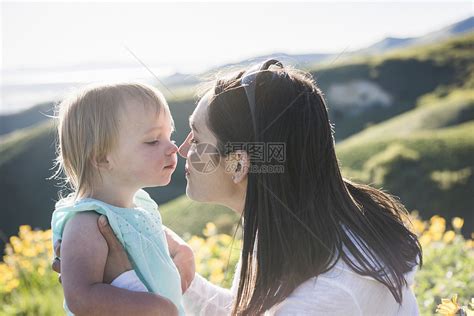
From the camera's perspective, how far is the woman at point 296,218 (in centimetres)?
207

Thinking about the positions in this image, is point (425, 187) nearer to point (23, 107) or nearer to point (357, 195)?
point (357, 195)

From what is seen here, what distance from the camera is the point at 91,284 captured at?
6.41 feet

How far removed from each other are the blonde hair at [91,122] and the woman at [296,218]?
0.26 meters

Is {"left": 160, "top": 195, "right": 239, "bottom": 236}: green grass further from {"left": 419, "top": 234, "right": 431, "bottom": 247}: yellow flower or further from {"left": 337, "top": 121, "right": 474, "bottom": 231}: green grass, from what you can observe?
{"left": 419, "top": 234, "right": 431, "bottom": 247}: yellow flower

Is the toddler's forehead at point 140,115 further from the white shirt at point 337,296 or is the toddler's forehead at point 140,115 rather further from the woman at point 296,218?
→ the white shirt at point 337,296

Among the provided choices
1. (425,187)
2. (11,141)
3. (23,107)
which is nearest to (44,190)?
(11,141)

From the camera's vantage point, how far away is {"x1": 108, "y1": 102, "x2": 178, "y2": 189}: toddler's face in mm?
2207

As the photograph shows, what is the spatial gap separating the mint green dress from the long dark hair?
28 cm

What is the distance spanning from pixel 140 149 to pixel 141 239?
0.34 meters

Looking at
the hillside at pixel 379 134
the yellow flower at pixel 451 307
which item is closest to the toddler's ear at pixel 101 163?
the yellow flower at pixel 451 307

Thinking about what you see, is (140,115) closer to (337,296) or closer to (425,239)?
(337,296)

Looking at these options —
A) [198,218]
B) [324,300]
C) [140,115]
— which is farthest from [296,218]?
[198,218]

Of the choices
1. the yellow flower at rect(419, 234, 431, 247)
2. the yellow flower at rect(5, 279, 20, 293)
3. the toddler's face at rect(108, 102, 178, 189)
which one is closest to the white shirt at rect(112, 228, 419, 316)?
the toddler's face at rect(108, 102, 178, 189)

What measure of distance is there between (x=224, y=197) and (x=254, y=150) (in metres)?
0.36
